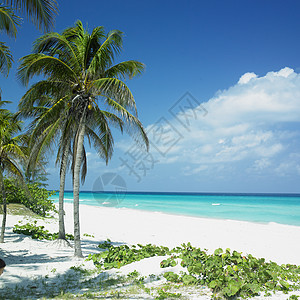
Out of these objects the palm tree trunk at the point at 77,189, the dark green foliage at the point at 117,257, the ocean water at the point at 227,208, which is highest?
the palm tree trunk at the point at 77,189

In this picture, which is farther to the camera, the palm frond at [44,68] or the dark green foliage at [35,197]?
the dark green foliage at [35,197]

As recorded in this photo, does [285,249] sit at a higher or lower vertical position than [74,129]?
lower

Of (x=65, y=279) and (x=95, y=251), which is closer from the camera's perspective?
(x=65, y=279)

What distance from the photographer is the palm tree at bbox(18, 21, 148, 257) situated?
7.92 m

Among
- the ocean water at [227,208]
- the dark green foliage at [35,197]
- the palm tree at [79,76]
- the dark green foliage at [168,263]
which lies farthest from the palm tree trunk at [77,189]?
the ocean water at [227,208]

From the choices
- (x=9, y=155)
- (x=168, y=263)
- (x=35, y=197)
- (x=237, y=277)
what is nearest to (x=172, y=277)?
(x=168, y=263)

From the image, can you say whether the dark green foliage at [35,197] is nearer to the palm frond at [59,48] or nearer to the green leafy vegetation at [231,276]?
the palm frond at [59,48]

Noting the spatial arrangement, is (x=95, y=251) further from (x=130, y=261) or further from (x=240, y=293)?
(x=240, y=293)

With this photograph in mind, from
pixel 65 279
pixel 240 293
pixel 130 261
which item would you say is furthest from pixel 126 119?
pixel 240 293

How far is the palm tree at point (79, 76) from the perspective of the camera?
7918 mm

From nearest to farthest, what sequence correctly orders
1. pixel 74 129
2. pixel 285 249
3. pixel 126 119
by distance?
pixel 126 119 < pixel 74 129 < pixel 285 249

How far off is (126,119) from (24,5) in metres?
3.81

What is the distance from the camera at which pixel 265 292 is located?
4.55 m

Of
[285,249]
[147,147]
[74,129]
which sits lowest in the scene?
[285,249]
